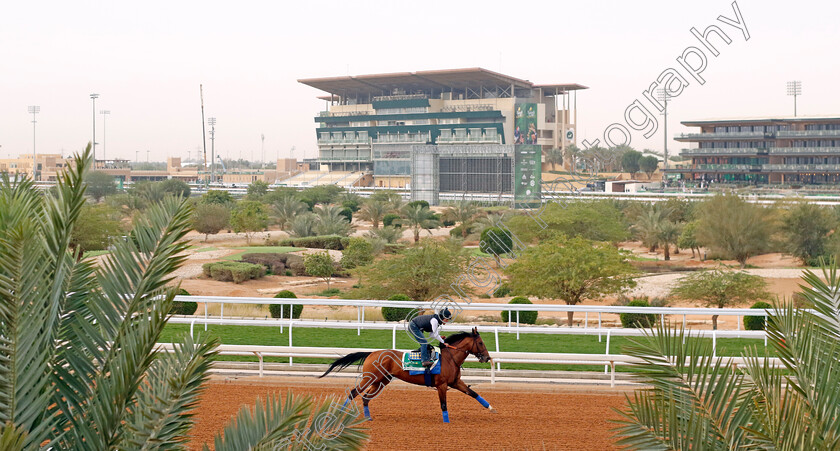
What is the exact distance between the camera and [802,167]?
8012 cm

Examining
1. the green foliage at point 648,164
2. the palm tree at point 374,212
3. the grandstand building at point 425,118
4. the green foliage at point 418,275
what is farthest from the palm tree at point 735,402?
the green foliage at point 648,164

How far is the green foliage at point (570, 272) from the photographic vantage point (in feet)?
72.7

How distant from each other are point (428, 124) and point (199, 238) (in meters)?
69.2

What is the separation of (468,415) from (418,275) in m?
13.2

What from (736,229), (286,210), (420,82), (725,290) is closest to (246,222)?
(286,210)

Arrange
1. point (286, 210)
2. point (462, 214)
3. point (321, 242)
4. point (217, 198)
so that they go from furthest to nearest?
1. point (217, 198)
2. point (286, 210)
3. point (462, 214)
4. point (321, 242)

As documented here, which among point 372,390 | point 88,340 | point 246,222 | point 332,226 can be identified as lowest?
point 372,390

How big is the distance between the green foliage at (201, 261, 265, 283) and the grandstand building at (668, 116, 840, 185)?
6288cm

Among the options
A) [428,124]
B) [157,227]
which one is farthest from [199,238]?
[428,124]

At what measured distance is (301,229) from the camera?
146ft

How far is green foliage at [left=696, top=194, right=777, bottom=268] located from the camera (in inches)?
1585

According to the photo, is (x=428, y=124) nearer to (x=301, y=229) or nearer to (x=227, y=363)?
(x=301, y=229)

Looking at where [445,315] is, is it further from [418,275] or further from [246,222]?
[246,222]

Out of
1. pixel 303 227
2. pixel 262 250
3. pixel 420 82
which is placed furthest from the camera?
pixel 420 82
